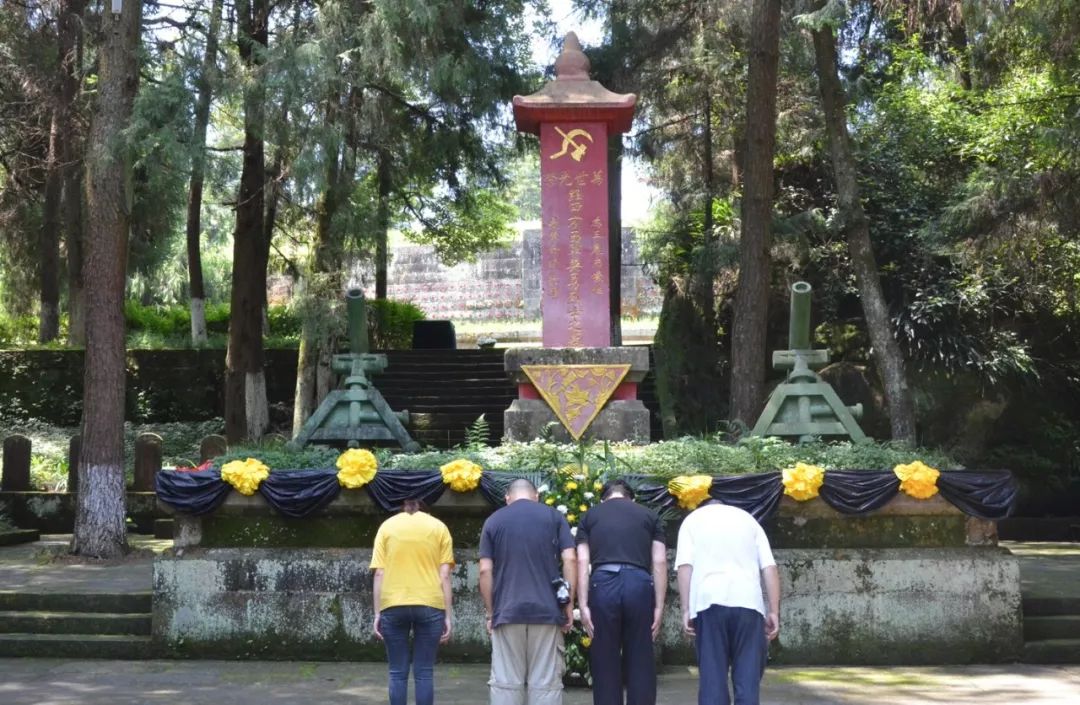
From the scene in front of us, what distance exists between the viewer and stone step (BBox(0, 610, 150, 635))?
33.9 feet

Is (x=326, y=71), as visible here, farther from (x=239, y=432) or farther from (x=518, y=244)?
(x=518, y=244)

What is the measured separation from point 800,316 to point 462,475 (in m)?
3.96

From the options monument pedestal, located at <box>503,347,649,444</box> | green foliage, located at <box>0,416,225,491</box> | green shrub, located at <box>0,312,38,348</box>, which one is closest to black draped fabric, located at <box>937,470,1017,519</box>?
monument pedestal, located at <box>503,347,649,444</box>

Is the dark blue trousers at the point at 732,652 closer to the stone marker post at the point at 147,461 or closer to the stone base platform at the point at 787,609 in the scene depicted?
the stone base platform at the point at 787,609

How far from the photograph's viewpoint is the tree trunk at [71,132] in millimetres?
18562

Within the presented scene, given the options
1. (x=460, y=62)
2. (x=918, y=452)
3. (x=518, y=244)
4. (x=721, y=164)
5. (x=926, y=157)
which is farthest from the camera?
(x=518, y=244)

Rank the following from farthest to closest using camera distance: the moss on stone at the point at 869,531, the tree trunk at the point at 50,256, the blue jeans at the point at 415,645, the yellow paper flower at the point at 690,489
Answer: the tree trunk at the point at 50,256
the moss on stone at the point at 869,531
the yellow paper flower at the point at 690,489
the blue jeans at the point at 415,645

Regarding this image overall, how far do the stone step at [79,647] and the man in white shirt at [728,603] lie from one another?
17.9 feet

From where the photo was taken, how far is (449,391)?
22.4 m

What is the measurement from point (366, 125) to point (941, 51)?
10.5m

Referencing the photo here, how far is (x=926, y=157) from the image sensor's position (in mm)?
19859

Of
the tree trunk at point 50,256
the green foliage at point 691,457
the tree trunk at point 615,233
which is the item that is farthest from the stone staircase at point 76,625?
the tree trunk at point 50,256

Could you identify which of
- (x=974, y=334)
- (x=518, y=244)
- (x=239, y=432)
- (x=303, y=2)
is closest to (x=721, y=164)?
(x=974, y=334)

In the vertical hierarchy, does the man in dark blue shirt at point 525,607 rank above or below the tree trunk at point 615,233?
below
